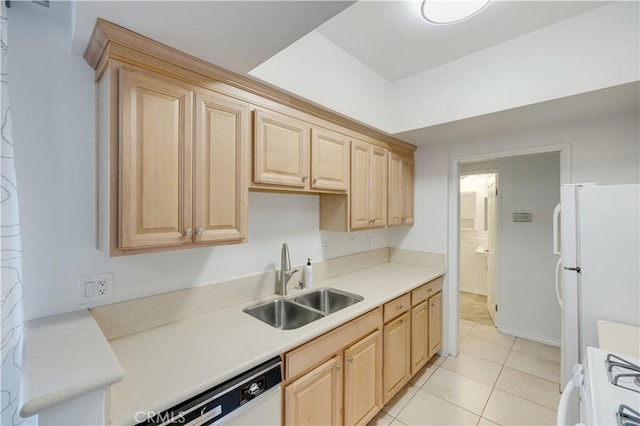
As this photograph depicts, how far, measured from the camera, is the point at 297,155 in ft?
5.71

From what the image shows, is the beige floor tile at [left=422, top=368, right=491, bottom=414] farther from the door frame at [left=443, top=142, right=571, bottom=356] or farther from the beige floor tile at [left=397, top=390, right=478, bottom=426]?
the door frame at [left=443, top=142, right=571, bottom=356]

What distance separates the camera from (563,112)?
1967mm

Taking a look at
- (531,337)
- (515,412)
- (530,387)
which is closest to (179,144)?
(515,412)

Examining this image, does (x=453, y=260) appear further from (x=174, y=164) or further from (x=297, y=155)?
(x=174, y=164)

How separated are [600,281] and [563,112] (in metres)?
1.19

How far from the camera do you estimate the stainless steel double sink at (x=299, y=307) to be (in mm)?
1776

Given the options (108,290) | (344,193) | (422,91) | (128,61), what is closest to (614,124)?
(422,91)

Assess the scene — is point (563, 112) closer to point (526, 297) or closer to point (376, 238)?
point (376, 238)

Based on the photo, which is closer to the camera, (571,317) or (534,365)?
(571,317)

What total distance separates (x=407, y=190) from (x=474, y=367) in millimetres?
1830

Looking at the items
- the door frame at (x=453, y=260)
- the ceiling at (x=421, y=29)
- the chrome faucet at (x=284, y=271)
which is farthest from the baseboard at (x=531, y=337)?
the ceiling at (x=421, y=29)

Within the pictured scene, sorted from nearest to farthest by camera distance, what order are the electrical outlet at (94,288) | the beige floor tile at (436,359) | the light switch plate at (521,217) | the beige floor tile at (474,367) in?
the electrical outlet at (94,288) → the beige floor tile at (474,367) → the beige floor tile at (436,359) → the light switch plate at (521,217)

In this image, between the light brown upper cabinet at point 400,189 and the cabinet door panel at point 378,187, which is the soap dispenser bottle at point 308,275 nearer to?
the cabinet door panel at point 378,187

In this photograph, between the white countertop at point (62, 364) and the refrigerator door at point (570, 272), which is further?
the refrigerator door at point (570, 272)
